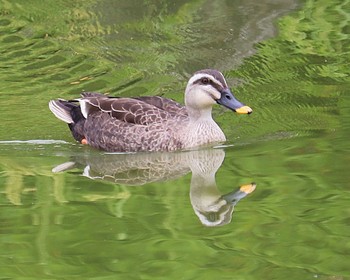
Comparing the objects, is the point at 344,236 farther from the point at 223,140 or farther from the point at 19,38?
the point at 19,38

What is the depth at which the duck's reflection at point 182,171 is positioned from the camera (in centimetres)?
999

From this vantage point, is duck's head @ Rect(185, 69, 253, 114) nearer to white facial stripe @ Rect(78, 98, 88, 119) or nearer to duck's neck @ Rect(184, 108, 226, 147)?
duck's neck @ Rect(184, 108, 226, 147)

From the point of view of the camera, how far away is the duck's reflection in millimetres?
9992

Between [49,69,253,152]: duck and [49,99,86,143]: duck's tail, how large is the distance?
0.07m

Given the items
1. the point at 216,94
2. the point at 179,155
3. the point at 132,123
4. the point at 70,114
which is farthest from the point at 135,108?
the point at 70,114

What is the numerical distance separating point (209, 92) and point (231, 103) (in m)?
0.30

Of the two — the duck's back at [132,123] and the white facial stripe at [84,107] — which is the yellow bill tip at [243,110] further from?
the white facial stripe at [84,107]

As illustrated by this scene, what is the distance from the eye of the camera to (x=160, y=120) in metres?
12.3

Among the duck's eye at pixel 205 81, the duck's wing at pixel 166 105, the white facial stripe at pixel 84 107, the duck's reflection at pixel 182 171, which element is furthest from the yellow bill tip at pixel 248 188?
the white facial stripe at pixel 84 107

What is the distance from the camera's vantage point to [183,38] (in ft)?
53.2

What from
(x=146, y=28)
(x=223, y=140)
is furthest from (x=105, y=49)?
(x=223, y=140)

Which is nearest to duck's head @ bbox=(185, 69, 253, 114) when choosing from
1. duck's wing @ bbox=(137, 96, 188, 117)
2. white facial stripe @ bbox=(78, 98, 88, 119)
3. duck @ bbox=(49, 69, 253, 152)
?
duck @ bbox=(49, 69, 253, 152)

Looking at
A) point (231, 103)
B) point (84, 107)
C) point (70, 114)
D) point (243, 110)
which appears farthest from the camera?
point (70, 114)

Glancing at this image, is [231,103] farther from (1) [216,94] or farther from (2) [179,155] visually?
(2) [179,155]
